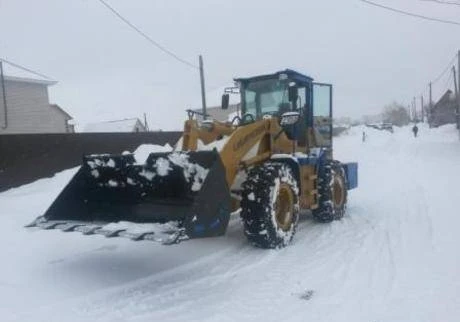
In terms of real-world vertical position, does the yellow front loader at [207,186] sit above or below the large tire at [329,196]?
above

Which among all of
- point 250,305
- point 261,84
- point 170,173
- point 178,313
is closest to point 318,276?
point 250,305

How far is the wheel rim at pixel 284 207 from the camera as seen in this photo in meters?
7.14

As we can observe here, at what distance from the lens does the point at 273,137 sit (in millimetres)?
Answer: 7695

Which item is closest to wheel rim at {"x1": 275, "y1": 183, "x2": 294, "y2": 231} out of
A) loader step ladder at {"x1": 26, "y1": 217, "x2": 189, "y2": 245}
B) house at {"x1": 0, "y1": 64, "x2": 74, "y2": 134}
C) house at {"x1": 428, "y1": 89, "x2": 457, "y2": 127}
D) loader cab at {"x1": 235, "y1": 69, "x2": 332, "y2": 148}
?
loader cab at {"x1": 235, "y1": 69, "x2": 332, "y2": 148}

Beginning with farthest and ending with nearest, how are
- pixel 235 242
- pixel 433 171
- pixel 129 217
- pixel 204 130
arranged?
pixel 433 171 → pixel 204 130 → pixel 235 242 → pixel 129 217

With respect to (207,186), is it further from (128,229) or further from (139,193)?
(139,193)

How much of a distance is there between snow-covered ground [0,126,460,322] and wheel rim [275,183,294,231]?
375 mm

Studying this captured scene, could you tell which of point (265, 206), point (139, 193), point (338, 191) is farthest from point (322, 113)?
point (139, 193)

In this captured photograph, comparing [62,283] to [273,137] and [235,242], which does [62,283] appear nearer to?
[235,242]

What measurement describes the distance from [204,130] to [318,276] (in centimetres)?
309

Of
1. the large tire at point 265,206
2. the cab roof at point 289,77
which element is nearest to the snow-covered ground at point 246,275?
the large tire at point 265,206

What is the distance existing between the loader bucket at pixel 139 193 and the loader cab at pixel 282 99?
2451mm

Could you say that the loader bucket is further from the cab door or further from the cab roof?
the cab door

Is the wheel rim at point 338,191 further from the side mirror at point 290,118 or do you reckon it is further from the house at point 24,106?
the house at point 24,106
